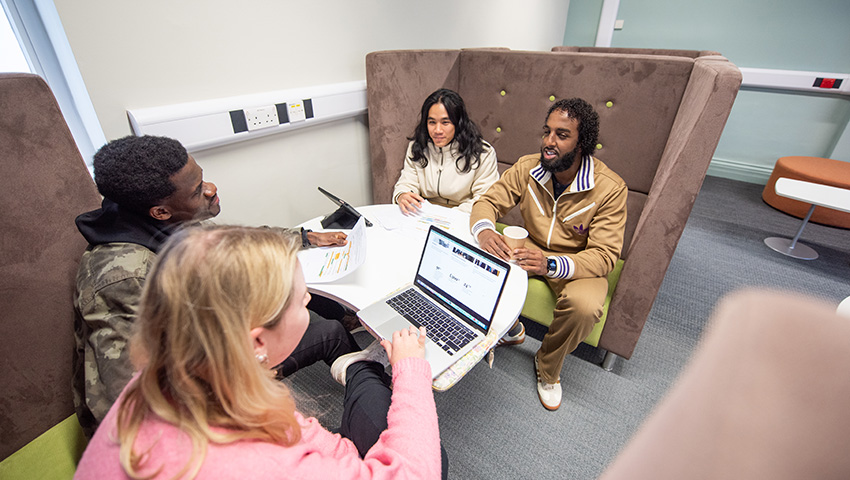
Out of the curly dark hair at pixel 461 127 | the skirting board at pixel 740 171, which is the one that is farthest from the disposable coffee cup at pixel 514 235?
the skirting board at pixel 740 171

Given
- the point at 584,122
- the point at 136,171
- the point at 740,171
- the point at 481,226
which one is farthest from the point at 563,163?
the point at 740,171

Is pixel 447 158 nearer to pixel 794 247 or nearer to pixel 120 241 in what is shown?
pixel 120 241

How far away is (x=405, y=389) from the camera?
827mm

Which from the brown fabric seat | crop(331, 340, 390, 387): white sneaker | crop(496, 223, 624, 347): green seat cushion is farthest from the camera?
the brown fabric seat

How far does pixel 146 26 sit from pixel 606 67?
1.87m

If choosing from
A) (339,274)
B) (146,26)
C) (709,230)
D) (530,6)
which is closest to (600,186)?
(339,274)

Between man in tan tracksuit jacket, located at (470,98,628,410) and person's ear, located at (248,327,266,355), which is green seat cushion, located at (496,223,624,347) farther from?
person's ear, located at (248,327,266,355)

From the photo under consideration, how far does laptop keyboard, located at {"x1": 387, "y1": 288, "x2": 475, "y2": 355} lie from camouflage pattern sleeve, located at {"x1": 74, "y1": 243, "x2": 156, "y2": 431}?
2.11 feet

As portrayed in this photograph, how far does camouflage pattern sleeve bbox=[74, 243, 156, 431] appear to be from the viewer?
0.88 meters

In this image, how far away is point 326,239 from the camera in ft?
4.70

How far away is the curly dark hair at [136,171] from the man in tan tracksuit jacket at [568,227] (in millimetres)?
1022

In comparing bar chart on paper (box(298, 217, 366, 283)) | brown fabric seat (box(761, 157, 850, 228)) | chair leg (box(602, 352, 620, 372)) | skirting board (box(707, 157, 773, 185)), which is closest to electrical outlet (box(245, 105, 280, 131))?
bar chart on paper (box(298, 217, 366, 283))

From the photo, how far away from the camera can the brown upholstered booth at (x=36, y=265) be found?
3.02 feet

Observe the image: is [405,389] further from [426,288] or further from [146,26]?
[146,26]
